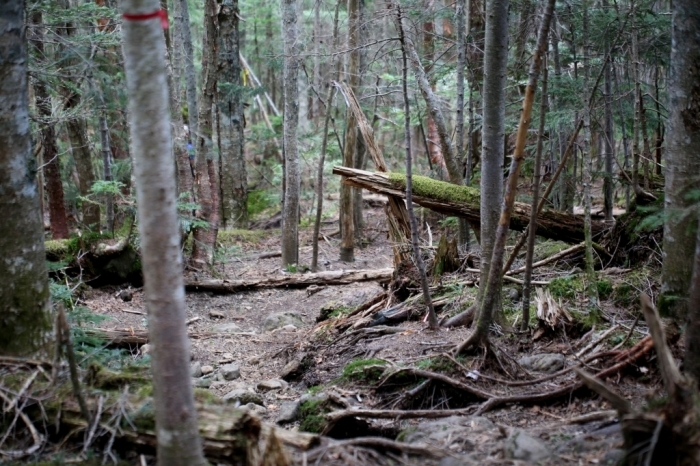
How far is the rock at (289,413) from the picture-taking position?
19.2 ft

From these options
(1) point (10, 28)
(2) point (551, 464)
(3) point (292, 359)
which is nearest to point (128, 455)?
(2) point (551, 464)

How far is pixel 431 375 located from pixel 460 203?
14.6 feet

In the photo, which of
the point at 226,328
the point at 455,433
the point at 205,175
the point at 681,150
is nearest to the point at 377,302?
the point at 226,328

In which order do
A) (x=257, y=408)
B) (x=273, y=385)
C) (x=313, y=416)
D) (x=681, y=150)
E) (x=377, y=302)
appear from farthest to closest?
(x=377, y=302) < (x=273, y=385) < (x=257, y=408) < (x=313, y=416) < (x=681, y=150)

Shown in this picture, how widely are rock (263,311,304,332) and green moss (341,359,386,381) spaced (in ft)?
12.8

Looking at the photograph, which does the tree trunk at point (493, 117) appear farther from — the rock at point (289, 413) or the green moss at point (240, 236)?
the green moss at point (240, 236)

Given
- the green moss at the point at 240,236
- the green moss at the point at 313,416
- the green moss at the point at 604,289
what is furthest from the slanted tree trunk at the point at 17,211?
the green moss at the point at 240,236

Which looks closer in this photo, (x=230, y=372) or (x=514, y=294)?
(x=230, y=372)

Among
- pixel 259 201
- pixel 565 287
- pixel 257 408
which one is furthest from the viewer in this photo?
pixel 259 201

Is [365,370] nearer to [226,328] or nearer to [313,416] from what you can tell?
[313,416]

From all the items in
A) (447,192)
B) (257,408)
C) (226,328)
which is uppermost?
(447,192)

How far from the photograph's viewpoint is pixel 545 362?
19.6 ft

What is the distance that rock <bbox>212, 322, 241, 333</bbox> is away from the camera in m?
10.0

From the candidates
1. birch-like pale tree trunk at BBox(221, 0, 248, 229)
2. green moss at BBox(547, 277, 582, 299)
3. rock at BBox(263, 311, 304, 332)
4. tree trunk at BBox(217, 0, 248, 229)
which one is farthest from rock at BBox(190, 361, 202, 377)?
tree trunk at BBox(217, 0, 248, 229)
